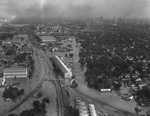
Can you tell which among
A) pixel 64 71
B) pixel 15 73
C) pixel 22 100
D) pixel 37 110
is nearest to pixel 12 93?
pixel 22 100

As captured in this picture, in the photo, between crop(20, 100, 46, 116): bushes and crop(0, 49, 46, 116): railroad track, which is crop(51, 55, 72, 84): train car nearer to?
crop(0, 49, 46, 116): railroad track

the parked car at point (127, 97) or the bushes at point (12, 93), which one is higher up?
the bushes at point (12, 93)

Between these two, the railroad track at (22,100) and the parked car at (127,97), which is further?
the parked car at (127,97)

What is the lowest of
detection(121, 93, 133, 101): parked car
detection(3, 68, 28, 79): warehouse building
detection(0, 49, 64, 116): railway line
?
detection(121, 93, 133, 101): parked car

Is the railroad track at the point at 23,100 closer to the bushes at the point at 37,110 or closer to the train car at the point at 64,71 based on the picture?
the bushes at the point at 37,110

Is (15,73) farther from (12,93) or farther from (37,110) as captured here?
(37,110)

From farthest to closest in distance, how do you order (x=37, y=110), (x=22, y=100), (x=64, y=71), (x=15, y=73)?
1. (x=64, y=71)
2. (x=15, y=73)
3. (x=22, y=100)
4. (x=37, y=110)

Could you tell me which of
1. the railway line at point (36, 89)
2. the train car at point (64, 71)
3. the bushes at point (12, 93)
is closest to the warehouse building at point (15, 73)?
the railway line at point (36, 89)

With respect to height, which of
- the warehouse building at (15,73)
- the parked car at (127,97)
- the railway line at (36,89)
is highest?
the warehouse building at (15,73)

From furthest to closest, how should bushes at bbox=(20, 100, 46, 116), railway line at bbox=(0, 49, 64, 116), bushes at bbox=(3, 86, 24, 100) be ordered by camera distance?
bushes at bbox=(3, 86, 24, 100)
railway line at bbox=(0, 49, 64, 116)
bushes at bbox=(20, 100, 46, 116)

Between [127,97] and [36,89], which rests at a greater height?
[36,89]

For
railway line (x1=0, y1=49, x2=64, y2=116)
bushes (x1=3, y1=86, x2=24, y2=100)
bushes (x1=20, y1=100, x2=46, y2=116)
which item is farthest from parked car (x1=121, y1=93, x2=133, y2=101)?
bushes (x1=3, y1=86, x2=24, y2=100)

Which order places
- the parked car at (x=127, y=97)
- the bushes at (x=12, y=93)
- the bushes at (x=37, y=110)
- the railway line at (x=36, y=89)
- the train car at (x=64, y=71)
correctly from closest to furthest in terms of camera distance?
the bushes at (x=37, y=110) < the railway line at (x=36, y=89) < the bushes at (x=12, y=93) < the parked car at (x=127, y=97) < the train car at (x=64, y=71)
